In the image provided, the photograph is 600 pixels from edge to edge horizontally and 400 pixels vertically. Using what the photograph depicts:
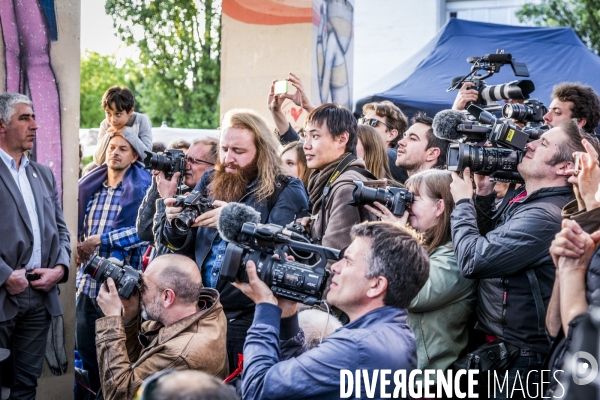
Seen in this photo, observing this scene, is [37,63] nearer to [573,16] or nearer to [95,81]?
[573,16]

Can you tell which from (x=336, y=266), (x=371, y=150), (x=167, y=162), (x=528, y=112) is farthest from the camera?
(x=371, y=150)

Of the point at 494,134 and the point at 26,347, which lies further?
the point at 26,347

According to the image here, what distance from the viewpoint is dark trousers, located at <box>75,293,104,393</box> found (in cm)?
557

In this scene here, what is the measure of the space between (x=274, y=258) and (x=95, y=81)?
1149 inches

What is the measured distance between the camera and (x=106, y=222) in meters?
5.85

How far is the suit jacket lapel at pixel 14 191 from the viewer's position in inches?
171

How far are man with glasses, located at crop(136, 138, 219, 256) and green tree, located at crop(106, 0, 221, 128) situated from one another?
49.9 ft

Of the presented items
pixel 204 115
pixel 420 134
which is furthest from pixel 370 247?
pixel 204 115

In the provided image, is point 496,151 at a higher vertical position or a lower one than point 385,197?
higher

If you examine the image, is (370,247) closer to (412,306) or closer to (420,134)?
(412,306)

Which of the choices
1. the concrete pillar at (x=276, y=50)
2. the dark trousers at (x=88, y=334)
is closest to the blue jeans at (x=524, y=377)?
the dark trousers at (x=88, y=334)

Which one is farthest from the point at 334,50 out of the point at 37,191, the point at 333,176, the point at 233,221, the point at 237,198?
the point at 233,221

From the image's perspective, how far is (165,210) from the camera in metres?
4.20

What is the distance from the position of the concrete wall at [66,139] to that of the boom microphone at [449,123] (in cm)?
235
